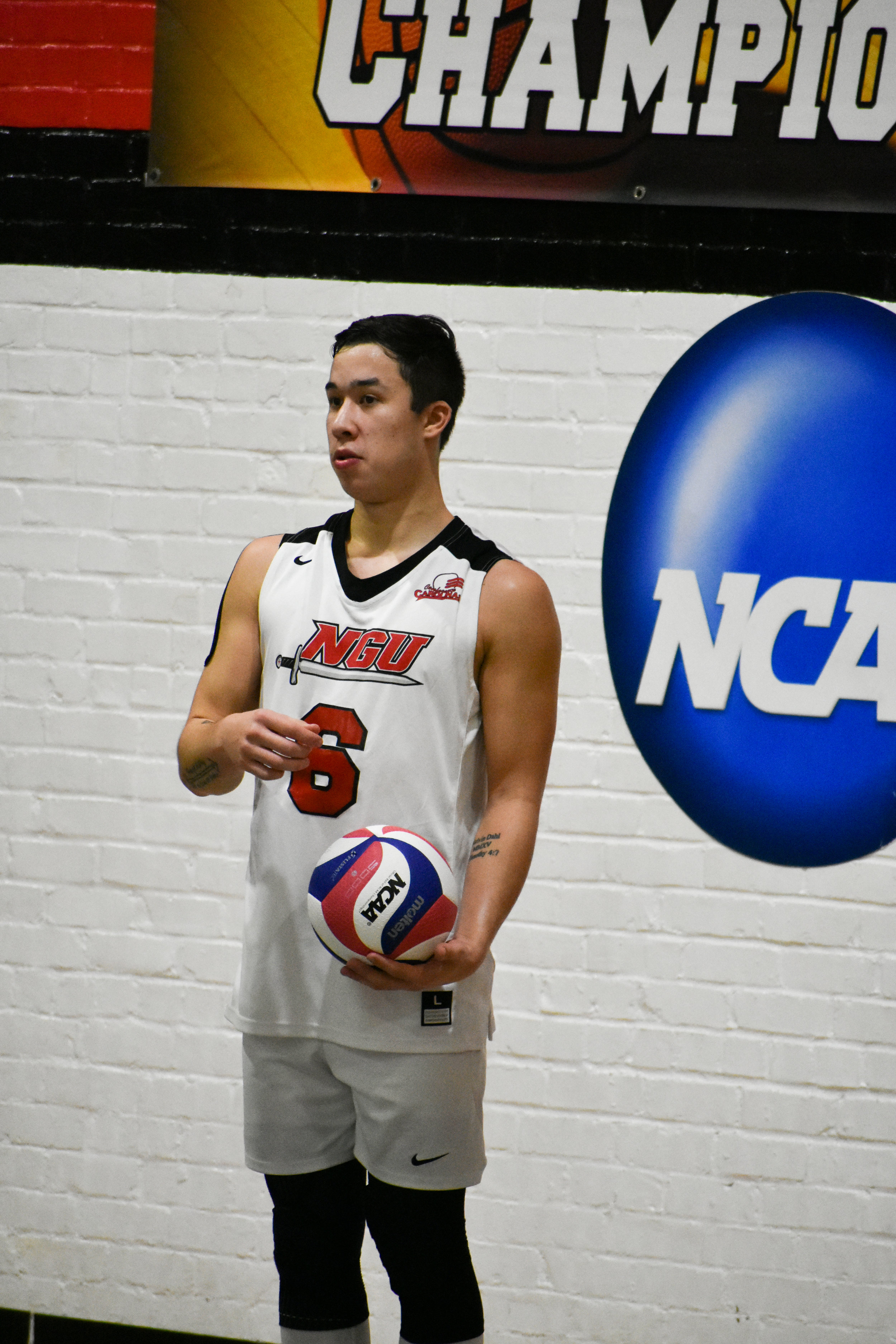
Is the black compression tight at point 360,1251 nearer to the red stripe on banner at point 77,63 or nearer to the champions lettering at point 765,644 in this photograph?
the champions lettering at point 765,644

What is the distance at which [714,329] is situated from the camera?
235cm

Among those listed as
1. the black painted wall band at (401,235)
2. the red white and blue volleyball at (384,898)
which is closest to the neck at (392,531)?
the red white and blue volleyball at (384,898)

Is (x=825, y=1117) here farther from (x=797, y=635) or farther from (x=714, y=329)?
(x=714, y=329)

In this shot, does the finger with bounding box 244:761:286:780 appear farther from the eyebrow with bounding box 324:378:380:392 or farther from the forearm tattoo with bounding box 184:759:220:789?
the eyebrow with bounding box 324:378:380:392

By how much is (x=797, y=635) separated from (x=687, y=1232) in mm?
1251

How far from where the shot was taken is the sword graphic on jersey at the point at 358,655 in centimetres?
175

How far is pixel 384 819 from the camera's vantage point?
1.73m

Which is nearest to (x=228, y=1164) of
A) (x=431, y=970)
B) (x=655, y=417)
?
(x=431, y=970)

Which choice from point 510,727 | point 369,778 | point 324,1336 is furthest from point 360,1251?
point 510,727

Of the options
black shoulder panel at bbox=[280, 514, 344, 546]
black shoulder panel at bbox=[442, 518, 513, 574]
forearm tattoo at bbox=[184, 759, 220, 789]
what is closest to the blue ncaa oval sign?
black shoulder panel at bbox=[442, 518, 513, 574]

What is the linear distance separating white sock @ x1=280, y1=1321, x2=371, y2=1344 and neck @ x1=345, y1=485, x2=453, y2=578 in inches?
46.9

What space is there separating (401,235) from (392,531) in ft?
2.89

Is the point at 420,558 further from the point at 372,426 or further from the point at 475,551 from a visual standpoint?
the point at 372,426

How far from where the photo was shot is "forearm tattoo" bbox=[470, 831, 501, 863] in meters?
1.73
